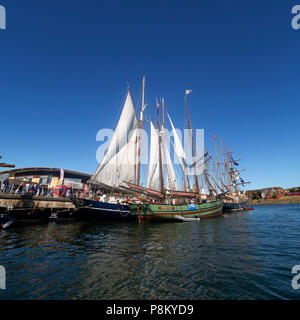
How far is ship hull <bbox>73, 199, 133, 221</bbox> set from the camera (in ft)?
77.5

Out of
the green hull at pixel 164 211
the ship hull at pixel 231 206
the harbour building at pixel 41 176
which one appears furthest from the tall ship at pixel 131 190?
the ship hull at pixel 231 206

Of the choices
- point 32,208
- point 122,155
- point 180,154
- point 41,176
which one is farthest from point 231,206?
point 41,176

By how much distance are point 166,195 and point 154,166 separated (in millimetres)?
10605

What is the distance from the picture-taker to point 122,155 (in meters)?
29.2

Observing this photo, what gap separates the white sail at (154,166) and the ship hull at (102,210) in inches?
486

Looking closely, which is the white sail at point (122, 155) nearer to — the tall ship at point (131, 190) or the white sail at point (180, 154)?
the tall ship at point (131, 190)

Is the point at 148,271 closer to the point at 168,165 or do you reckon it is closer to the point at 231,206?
the point at 168,165

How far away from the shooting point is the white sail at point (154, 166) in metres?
37.3

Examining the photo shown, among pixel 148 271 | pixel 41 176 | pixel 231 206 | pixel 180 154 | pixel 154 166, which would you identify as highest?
pixel 180 154

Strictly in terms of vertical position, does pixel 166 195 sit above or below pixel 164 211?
above

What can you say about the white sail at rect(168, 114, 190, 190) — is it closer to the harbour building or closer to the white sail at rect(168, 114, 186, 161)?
the white sail at rect(168, 114, 186, 161)

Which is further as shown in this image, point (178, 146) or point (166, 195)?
point (178, 146)
